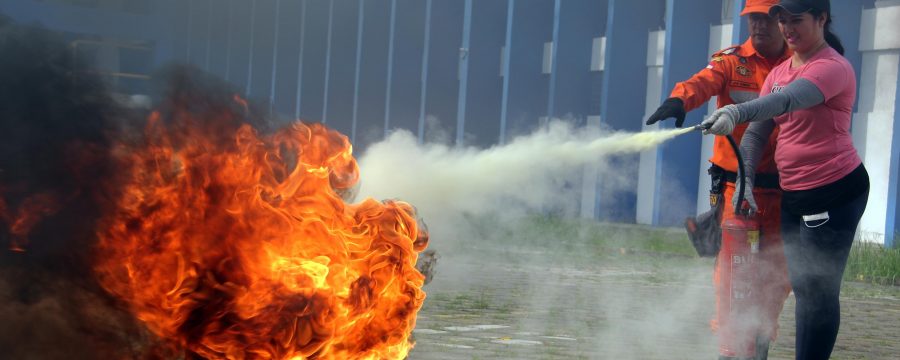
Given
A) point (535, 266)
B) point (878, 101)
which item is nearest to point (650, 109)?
point (878, 101)

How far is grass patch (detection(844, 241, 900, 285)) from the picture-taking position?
12125 mm

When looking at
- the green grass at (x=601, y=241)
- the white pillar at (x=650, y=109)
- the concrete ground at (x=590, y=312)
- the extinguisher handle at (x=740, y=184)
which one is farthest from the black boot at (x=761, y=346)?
the white pillar at (x=650, y=109)

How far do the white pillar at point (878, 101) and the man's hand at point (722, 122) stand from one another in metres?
11.0

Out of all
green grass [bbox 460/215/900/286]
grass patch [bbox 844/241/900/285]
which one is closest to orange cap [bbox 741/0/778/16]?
grass patch [bbox 844/241/900/285]

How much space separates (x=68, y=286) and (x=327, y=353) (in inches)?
42.0

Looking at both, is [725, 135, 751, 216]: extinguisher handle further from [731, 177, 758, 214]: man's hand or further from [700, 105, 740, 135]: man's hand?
[700, 105, 740, 135]: man's hand

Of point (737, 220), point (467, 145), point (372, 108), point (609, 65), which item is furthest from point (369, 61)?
point (737, 220)

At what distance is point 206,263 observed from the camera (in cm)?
454

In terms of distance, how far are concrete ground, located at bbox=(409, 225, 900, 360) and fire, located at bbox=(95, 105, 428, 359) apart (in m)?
1.96

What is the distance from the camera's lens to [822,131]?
216 inches

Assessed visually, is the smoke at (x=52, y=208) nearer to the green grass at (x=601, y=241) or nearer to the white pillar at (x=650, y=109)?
the green grass at (x=601, y=241)

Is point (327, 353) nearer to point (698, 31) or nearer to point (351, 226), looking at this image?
point (351, 226)

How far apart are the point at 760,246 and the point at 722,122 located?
3.01 ft

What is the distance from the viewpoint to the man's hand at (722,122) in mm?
5234
